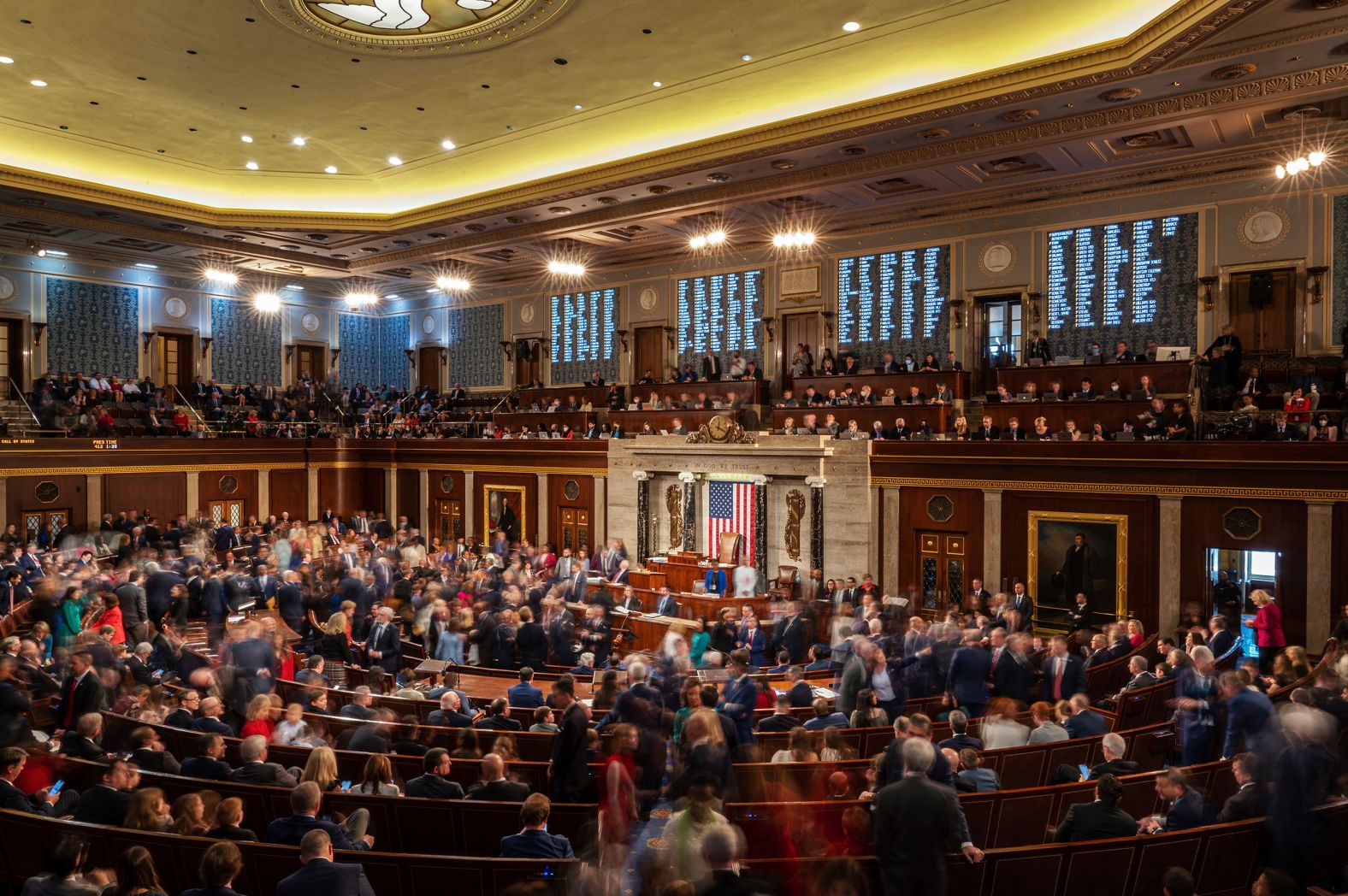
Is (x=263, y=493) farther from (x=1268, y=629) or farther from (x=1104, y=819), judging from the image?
(x=1104, y=819)

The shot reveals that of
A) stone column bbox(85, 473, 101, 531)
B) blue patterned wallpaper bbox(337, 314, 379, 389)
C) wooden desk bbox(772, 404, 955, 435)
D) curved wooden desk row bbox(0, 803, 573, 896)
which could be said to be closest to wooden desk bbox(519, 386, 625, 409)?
wooden desk bbox(772, 404, 955, 435)

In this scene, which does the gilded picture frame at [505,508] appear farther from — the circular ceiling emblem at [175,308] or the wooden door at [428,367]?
the circular ceiling emblem at [175,308]

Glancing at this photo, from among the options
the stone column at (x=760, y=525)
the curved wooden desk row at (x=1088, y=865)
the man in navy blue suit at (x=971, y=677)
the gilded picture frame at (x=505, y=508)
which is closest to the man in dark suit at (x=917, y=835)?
the curved wooden desk row at (x=1088, y=865)

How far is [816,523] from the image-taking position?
15.8 m

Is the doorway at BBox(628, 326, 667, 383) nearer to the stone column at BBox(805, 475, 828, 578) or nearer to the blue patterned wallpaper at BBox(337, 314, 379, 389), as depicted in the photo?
the stone column at BBox(805, 475, 828, 578)

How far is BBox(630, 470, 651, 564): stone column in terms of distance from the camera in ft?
59.2

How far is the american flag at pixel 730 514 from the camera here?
16.6 m

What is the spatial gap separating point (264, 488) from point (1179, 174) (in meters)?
21.6

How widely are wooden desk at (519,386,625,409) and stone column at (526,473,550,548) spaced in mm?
2630

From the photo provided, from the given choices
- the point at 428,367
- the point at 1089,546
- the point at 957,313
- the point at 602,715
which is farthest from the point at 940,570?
the point at 428,367

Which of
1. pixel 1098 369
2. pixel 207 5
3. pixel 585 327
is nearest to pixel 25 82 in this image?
pixel 207 5

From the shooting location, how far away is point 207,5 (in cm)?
1202

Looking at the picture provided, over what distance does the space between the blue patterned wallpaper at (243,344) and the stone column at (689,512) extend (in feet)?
51.4

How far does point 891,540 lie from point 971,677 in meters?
7.03
